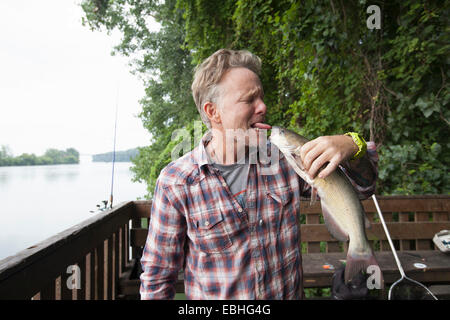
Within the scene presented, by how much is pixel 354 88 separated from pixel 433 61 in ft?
2.97

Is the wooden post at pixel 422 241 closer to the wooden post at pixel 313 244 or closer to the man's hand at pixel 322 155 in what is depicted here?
the wooden post at pixel 313 244

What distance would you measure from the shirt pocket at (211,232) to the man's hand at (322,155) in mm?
450

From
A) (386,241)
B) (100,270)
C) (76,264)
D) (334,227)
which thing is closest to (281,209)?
(334,227)

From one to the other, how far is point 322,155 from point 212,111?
1.99 ft

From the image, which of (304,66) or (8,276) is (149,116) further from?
(8,276)

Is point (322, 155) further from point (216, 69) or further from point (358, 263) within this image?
point (216, 69)

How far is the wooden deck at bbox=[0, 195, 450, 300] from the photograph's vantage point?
100 centimetres

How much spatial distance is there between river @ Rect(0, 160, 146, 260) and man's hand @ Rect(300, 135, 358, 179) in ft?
8.75

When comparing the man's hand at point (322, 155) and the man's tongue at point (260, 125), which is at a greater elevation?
the man's tongue at point (260, 125)

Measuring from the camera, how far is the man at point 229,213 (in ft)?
3.86

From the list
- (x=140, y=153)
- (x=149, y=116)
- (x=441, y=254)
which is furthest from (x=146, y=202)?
(x=149, y=116)

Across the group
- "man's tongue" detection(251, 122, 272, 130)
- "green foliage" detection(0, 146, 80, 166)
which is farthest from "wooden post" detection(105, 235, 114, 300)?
"green foliage" detection(0, 146, 80, 166)

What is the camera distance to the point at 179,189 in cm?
125

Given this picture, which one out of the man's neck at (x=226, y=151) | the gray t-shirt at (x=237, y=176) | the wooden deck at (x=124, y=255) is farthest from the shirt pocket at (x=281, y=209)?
the wooden deck at (x=124, y=255)
